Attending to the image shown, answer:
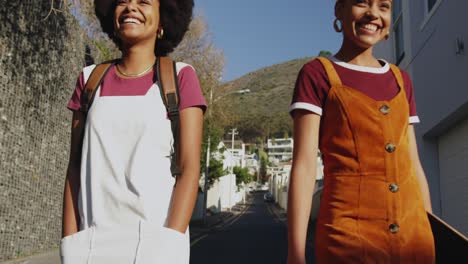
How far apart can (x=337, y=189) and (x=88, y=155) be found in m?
0.93

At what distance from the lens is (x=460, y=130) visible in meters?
7.88

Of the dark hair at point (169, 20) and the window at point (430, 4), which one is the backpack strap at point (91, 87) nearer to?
the dark hair at point (169, 20)

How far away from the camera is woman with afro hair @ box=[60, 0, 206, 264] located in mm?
1694

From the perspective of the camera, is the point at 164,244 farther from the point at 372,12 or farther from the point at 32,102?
the point at 32,102

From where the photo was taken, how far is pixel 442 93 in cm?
816

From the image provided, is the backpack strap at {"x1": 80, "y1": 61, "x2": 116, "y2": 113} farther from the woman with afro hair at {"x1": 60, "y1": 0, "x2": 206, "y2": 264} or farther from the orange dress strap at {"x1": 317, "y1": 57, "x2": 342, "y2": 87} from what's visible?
the orange dress strap at {"x1": 317, "y1": 57, "x2": 342, "y2": 87}

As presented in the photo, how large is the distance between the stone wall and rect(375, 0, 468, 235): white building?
19.6 ft

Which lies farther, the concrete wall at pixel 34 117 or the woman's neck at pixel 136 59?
the concrete wall at pixel 34 117

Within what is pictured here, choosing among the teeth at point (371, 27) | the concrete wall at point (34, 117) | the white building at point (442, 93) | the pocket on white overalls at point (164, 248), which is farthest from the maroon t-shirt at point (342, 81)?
the concrete wall at point (34, 117)

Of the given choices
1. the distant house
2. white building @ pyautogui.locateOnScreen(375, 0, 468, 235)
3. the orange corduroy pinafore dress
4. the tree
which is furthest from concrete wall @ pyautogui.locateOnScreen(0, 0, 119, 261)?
the tree

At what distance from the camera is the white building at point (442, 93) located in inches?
287

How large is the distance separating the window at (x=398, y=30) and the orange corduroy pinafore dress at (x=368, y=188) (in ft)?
33.9

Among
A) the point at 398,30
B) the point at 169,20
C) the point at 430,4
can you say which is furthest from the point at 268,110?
the point at 169,20

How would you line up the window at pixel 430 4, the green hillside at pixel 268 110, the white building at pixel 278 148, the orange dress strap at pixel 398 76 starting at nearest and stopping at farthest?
1. the orange dress strap at pixel 398 76
2. the window at pixel 430 4
3. the white building at pixel 278 148
4. the green hillside at pixel 268 110
